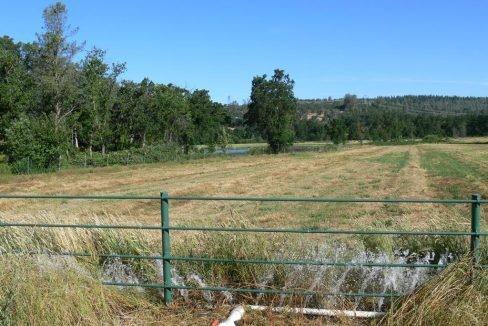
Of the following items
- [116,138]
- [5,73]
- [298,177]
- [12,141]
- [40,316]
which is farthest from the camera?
[116,138]

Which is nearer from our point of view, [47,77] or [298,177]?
[298,177]

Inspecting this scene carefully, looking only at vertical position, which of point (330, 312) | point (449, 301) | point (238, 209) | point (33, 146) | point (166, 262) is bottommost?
point (238, 209)

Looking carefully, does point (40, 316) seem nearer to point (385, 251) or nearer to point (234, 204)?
point (385, 251)

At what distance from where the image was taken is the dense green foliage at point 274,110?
277ft

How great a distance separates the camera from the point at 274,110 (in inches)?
3410

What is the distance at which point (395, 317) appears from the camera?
514 cm

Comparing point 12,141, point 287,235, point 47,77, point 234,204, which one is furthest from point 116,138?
point 287,235

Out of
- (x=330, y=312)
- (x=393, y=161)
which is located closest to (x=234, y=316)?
(x=330, y=312)

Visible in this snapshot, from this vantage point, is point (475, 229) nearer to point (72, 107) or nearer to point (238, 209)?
point (238, 209)

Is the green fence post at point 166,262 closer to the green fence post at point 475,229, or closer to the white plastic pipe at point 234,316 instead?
the white plastic pipe at point 234,316

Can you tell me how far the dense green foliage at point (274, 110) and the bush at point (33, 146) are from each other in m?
45.9

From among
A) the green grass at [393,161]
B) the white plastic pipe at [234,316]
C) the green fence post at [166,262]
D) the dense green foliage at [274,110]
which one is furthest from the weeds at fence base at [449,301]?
the dense green foliage at [274,110]

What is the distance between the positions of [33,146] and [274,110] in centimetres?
5036

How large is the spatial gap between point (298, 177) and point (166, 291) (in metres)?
31.0
